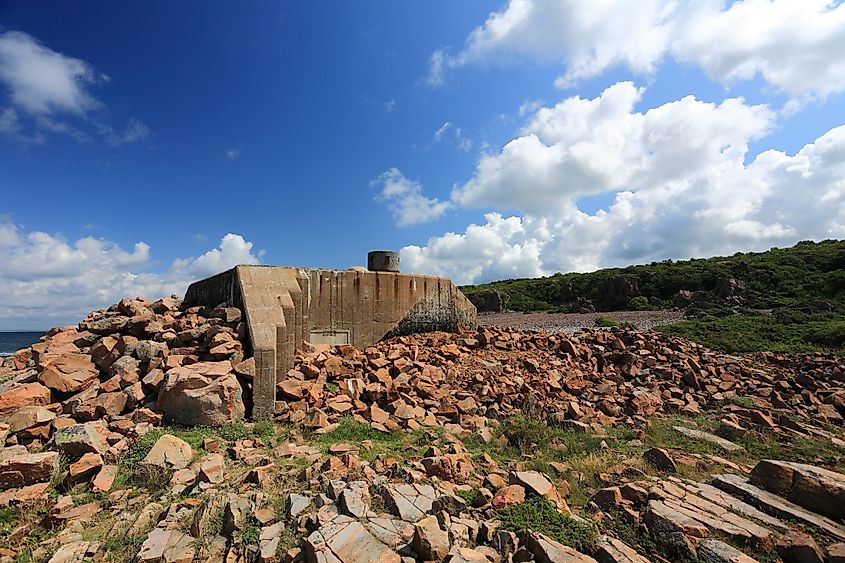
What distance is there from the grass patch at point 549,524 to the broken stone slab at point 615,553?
0.06 m

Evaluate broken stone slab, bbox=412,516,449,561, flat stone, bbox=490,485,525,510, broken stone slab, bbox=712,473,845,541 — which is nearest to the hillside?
broken stone slab, bbox=712,473,845,541

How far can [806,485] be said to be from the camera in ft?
13.2

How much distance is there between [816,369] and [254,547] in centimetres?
1254

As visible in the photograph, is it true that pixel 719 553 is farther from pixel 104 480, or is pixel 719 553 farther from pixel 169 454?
pixel 104 480

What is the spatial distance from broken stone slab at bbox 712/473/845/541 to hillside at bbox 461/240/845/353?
10546 millimetres

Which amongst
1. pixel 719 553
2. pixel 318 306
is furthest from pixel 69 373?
pixel 719 553

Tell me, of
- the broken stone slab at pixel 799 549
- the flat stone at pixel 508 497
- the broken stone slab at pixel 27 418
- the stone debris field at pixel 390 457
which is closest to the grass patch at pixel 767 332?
the stone debris field at pixel 390 457

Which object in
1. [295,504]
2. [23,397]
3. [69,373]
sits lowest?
[295,504]

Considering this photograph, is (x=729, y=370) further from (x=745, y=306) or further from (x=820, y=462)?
(x=745, y=306)

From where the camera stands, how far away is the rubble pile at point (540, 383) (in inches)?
257

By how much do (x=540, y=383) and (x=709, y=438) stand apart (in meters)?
2.74

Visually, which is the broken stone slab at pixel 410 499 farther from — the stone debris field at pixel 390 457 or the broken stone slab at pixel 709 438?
the broken stone slab at pixel 709 438

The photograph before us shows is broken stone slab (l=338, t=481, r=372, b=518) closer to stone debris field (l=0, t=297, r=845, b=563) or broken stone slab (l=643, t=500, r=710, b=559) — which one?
stone debris field (l=0, t=297, r=845, b=563)

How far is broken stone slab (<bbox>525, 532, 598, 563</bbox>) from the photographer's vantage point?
3029mm
